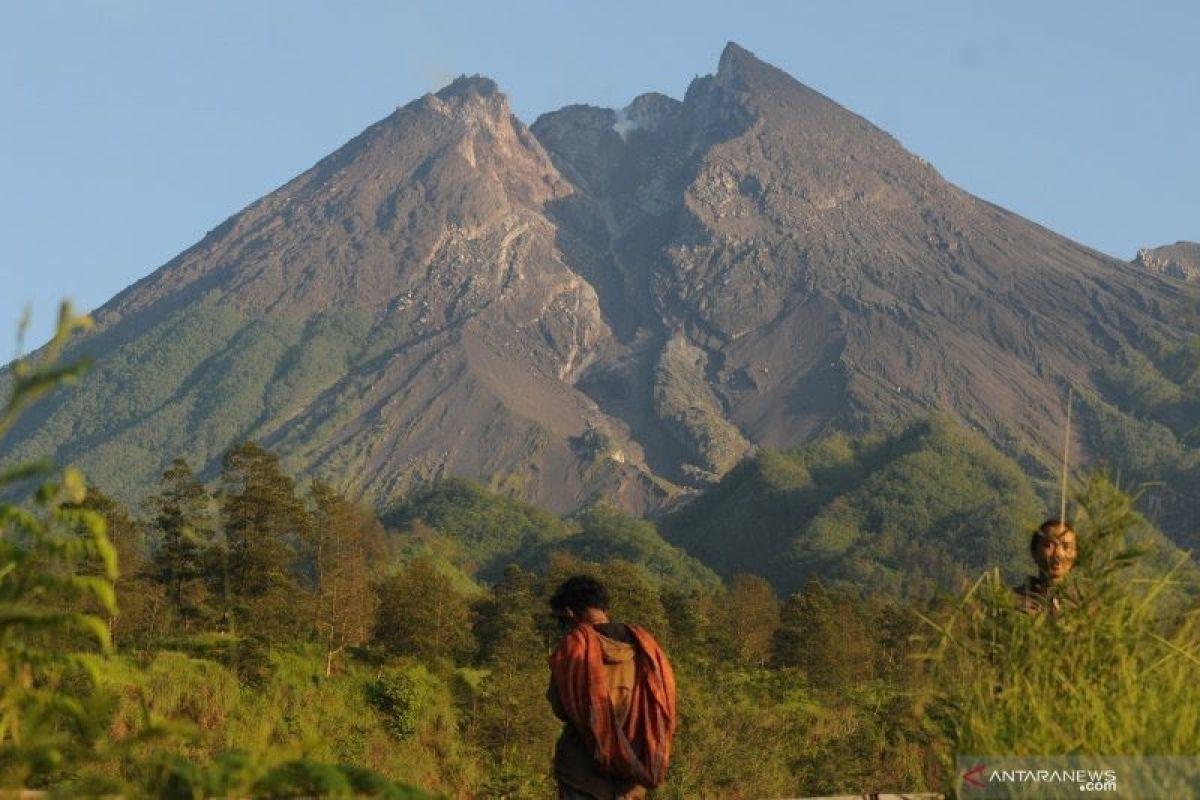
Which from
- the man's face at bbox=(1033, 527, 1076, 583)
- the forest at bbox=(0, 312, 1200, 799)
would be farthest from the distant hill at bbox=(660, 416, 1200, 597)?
the man's face at bbox=(1033, 527, 1076, 583)

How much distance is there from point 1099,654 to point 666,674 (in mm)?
3322

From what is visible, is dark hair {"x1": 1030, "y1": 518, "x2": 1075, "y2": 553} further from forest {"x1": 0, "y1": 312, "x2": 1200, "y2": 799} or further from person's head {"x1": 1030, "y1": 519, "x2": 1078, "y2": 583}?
forest {"x1": 0, "y1": 312, "x2": 1200, "y2": 799}

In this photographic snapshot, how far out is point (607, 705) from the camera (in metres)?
8.54

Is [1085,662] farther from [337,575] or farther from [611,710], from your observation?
[337,575]

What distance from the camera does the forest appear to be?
13.4ft

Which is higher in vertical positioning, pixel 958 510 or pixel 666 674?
pixel 958 510

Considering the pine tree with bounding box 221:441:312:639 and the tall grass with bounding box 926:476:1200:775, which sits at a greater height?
the pine tree with bounding box 221:441:312:639

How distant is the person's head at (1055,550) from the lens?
650cm

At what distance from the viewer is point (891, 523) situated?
541 feet

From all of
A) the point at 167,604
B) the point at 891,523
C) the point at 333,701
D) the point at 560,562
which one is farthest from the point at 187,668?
the point at 891,523

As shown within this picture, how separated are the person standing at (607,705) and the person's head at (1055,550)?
2.35 m

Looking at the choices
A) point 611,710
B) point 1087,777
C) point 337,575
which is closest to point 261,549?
point 337,575

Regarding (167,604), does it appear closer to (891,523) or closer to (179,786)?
(179,786)

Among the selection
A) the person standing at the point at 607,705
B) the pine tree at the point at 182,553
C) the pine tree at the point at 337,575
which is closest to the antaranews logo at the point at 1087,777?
the person standing at the point at 607,705
